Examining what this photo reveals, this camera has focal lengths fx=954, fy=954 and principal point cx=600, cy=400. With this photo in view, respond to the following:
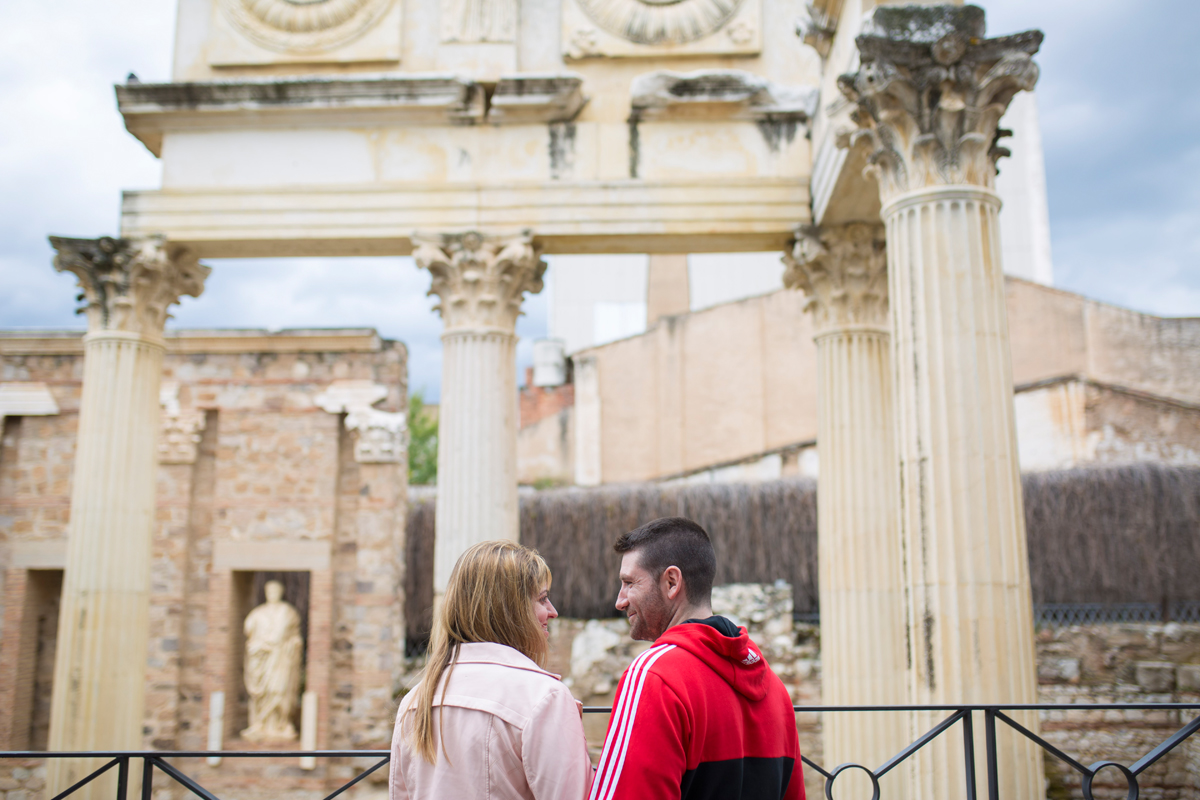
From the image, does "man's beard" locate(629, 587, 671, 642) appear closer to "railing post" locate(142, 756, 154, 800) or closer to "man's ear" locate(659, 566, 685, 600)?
"man's ear" locate(659, 566, 685, 600)

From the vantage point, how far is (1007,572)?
189 inches

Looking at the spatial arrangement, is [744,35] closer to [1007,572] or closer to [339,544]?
[1007,572]

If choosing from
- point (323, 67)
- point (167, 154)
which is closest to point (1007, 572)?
point (323, 67)

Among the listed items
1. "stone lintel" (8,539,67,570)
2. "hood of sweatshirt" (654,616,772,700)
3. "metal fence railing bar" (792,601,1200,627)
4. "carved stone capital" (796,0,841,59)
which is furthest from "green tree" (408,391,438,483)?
"hood of sweatshirt" (654,616,772,700)

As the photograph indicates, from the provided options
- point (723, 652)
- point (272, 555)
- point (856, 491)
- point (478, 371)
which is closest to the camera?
point (723, 652)

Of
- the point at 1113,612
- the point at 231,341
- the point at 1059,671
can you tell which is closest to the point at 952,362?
the point at 1059,671

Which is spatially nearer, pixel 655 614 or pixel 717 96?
pixel 655 614

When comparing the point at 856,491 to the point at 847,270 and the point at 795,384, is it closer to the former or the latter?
the point at 847,270

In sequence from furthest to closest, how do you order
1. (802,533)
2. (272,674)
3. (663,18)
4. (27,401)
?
(802,533), (27,401), (272,674), (663,18)

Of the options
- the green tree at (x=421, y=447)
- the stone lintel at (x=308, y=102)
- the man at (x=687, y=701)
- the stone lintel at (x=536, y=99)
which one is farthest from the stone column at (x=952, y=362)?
the green tree at (x=421, y=447)

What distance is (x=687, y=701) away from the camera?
1.87 m

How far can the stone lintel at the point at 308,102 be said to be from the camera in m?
7.70

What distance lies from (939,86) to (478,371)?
4.00 meters

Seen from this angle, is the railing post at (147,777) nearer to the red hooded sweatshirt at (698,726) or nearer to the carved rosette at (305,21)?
the red hooded sweatshirt at (698,726)
